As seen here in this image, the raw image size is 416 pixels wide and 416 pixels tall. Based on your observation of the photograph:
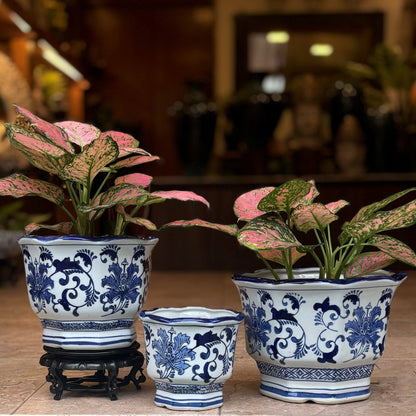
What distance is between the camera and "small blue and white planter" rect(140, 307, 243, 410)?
139cm

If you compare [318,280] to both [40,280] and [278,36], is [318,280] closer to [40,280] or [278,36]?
[40,280]

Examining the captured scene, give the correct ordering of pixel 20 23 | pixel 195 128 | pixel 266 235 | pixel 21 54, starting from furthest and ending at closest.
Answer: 1. pixel 21 54
2. pixel 195 128
3. pixel 20 23
4. pixel 266 235

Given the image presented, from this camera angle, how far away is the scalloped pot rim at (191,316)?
1379 millimetres

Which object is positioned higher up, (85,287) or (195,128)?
(195,128)

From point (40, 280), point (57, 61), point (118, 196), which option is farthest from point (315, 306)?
point (57, 61)

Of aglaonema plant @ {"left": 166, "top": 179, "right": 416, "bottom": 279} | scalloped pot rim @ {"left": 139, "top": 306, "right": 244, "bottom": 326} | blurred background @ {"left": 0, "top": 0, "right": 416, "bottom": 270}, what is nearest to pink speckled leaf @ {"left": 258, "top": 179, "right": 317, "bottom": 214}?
aglaonema plant @ {"left": 166, "top": 179, "right": 416, "bottom": 279}

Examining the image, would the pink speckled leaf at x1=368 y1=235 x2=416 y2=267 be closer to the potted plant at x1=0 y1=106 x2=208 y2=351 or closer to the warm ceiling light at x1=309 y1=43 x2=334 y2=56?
the potted plant at x1=0 y1=106 x2=208 y2=351

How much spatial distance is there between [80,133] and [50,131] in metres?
0.08

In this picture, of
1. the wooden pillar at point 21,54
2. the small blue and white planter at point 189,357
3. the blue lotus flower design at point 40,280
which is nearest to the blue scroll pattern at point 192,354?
the small blue and white planter at point 189,357

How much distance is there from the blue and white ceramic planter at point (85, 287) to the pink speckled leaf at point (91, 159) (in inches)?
4.8

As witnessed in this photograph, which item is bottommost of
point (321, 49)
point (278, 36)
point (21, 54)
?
point (21, 54)

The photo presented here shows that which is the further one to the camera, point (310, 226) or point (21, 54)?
point (21, 54)

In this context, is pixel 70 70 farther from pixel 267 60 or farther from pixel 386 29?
pixel 386 29

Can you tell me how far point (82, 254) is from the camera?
56.7 inches
